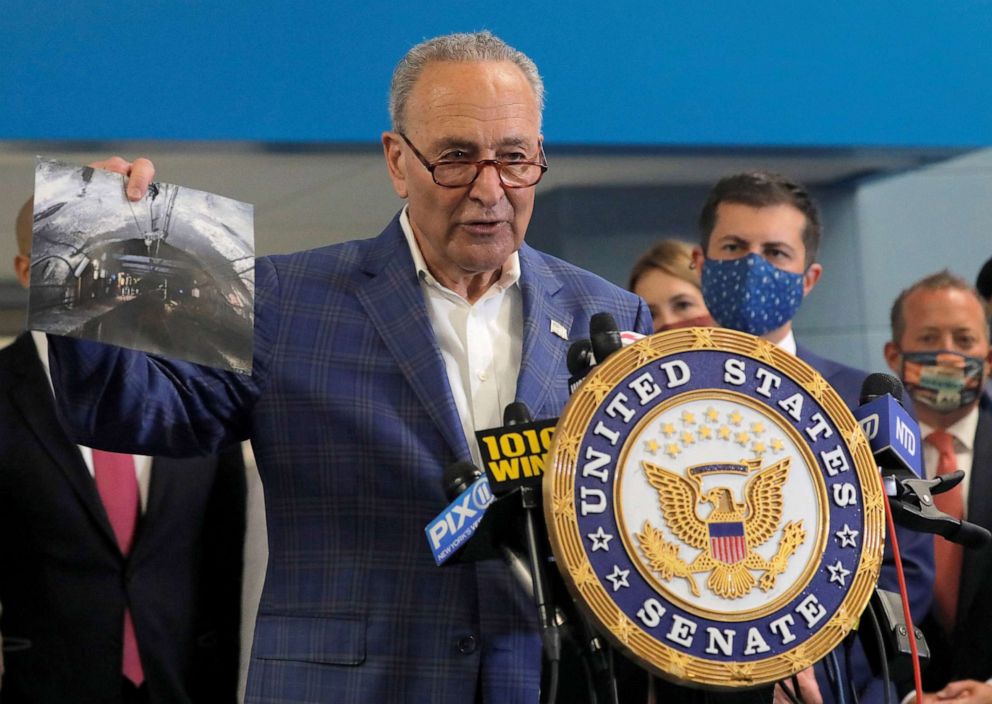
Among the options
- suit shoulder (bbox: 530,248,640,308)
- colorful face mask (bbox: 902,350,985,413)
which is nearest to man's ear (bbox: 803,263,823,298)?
colorful face mask (bbox: 902,350,985,413)

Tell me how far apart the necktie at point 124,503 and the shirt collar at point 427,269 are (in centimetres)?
121

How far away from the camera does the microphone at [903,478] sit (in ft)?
4.75

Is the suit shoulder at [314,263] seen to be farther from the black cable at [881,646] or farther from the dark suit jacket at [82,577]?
the dark suit jacket at [82,577]

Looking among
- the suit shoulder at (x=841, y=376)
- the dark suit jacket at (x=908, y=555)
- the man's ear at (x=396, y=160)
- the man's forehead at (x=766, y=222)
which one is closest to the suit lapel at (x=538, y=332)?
the man's ear at (x=396, y=160)

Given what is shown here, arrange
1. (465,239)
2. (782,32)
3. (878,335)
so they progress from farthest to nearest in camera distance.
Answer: (878,335)
(782,32)
(465,239)

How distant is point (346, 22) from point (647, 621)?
236cm

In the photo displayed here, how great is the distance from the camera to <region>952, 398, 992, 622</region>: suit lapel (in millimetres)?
2863

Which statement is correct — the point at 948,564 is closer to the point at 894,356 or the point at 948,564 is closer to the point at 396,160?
the point at 894,356

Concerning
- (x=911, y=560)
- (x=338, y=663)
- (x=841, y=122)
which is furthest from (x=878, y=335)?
(x=338, y=663)

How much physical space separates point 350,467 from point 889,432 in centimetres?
66

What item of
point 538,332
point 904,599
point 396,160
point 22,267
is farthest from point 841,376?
point 22,267

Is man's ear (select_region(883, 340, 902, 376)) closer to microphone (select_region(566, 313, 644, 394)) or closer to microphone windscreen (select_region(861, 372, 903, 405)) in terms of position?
microphone windscreen (select_region(861, 372, 903, 405))

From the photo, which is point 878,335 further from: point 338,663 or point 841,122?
point 338,663

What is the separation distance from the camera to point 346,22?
10.9ft
